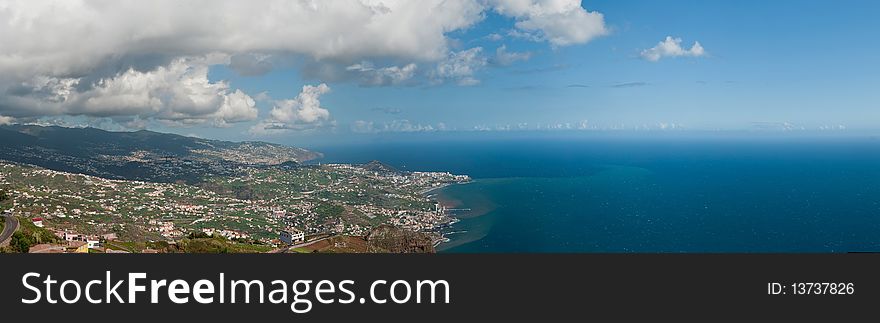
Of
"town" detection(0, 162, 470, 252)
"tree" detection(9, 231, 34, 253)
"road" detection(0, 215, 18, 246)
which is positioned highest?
"tree" detection(9, 231, 34, 253)

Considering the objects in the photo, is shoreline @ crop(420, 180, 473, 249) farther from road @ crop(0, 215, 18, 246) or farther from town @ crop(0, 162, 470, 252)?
road @ crop(0, 215, 18, 246)

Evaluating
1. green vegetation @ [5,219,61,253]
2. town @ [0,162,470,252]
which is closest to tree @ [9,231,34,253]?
green vegetation @ [5,219,61,253]

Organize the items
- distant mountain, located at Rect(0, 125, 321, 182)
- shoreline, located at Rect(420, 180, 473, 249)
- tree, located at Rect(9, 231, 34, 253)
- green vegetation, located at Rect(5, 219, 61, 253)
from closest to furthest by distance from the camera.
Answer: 1. tree, located at Rect(9, 231, 34, 253)
2. green vegetation, located at Rect(5, 219, 61, 253)
3. shoreline, located at Rect(420, 180, 473, 249)
4. distant mountain, located at Rect(0, 125, 321, 182)

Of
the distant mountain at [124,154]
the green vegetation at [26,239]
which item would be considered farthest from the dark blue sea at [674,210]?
the distant mountain at [124,154]

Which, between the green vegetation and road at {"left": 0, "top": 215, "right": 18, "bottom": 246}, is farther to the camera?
road at {"left": 0, "top": 215, "right": 18, "bottom": 246}

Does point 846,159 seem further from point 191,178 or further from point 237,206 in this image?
point 191,178

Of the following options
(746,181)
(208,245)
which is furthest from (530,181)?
(208,245)

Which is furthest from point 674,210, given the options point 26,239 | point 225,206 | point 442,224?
point 26,239
